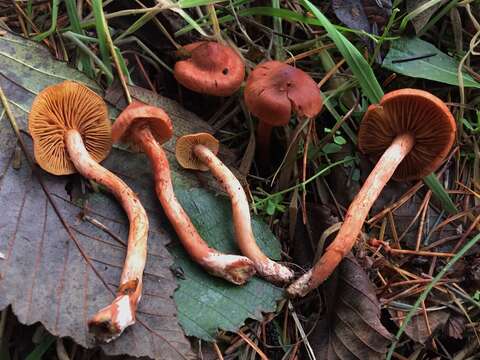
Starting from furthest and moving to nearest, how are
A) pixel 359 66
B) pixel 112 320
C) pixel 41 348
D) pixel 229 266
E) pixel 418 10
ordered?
1. pixel 418 10
2. pixel 359 66
3. pixel 229 266
4. pixel 41 348
5. pixel 112 320

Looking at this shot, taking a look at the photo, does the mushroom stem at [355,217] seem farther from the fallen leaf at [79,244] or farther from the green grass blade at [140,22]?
the green grass blade at [140,22]

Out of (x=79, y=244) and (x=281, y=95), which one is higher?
(x=281, y=95)

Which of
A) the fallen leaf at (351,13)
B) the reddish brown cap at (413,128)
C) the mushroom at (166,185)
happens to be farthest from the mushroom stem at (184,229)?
the fallen leaf at (351,13)

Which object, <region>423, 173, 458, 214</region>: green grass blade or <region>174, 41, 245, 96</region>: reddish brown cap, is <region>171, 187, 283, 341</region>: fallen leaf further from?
<region>423, 173, 458, 214</region>: green grass blade

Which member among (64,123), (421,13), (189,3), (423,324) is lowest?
(423,324)

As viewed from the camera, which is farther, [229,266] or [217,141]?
[217,141]

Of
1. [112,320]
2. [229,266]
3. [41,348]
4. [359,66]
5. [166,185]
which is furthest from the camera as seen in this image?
[359,66]

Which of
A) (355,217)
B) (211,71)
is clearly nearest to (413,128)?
(355,217)

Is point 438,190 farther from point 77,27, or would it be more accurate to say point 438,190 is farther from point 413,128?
point 77,27
